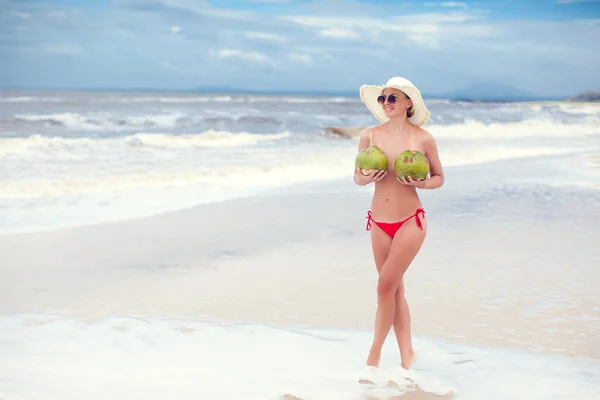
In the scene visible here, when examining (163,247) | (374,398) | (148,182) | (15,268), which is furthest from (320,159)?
(374,398)

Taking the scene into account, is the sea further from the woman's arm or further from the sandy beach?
→ the woman's arm

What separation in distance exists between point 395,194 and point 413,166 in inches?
8.2

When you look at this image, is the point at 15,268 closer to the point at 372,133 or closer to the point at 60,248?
the point at 60,248

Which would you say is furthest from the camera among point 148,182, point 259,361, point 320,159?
point 320,159

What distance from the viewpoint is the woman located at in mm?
3586

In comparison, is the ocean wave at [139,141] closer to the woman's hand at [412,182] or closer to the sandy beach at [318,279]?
the sandy beach at [318,279]

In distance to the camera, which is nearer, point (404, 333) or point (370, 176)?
point (370, 176)

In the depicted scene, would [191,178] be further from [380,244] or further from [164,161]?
[380,244]

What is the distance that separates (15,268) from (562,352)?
13.2ft

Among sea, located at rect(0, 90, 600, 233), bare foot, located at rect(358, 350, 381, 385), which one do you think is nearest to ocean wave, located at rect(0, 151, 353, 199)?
sea, located at rect(0, 90, 600, 233)

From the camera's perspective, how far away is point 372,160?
11.6 ft

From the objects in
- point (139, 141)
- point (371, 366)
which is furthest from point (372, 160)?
point (139, 141)

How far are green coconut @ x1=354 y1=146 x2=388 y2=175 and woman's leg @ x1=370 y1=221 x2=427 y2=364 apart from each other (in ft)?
0.95

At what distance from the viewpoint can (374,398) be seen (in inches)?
138
